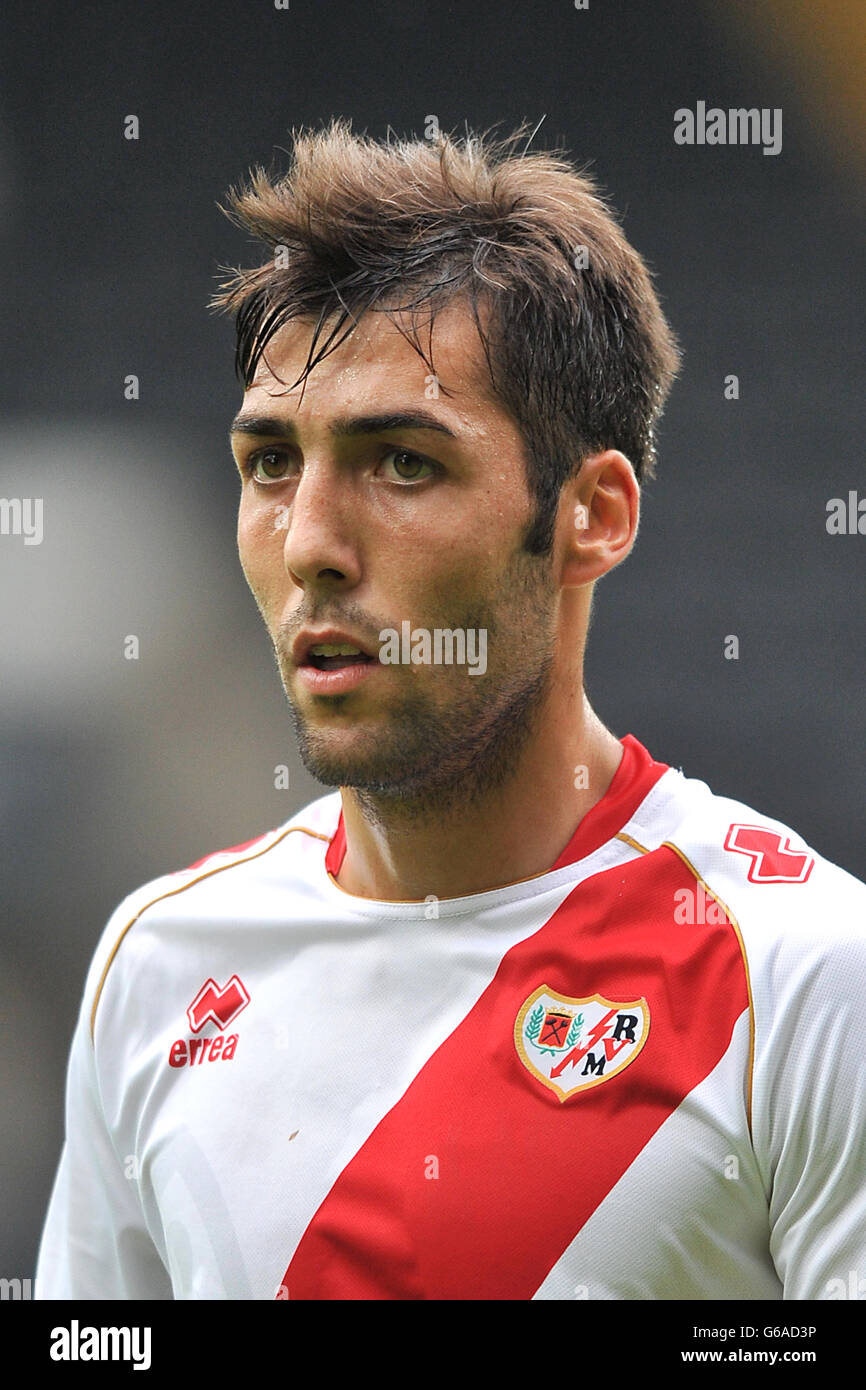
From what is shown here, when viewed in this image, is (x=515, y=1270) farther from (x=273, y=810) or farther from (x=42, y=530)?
(x=42, y=530)

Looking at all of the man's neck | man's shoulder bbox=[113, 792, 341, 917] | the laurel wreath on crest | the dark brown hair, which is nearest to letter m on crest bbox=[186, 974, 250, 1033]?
man's shoulder bbox=[113, 792, 341, 917]

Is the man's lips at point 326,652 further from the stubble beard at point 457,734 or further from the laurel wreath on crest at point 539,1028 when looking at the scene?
the laurel wreath on crest at point 539,1028

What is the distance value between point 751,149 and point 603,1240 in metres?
3.12

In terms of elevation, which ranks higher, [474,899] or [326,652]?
[326,652]

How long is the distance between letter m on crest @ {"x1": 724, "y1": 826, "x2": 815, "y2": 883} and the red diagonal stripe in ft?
0.23

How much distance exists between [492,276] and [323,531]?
1.10 feet

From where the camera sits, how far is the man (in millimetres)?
1319

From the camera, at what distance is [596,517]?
1555mm

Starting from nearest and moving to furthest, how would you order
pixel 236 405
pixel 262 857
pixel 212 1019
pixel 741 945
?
pixel 741 945 → pixel 212 1019 → pixel 262 857 → pixel 236 405

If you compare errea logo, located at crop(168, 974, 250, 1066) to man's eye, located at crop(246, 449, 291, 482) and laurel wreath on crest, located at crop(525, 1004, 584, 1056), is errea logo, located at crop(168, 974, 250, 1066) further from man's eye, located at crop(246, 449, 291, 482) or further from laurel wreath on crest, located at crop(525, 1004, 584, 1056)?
man's eye, located at crop(246, 449, 291, 482)

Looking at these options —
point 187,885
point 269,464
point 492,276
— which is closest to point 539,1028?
point 187,885

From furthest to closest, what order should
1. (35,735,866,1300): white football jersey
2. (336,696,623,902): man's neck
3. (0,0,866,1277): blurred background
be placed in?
(0,0,866,1277): blurred background → (336,696,623,902): man's neck → (35,735,866,1300): white football jersey

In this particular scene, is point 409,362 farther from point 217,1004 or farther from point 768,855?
point 217,1004
